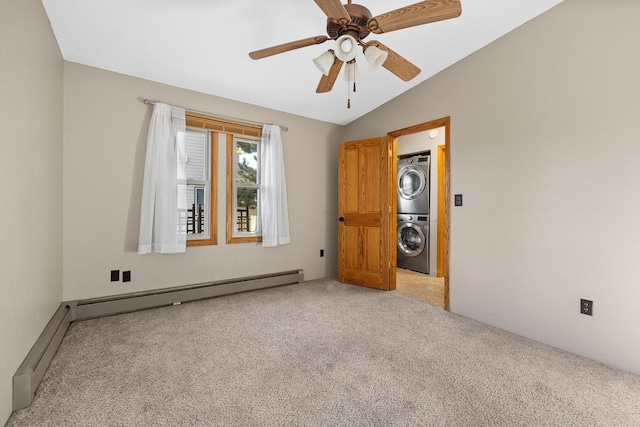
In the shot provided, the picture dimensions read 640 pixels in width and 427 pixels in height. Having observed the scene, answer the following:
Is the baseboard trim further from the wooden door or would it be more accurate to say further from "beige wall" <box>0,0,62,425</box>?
the wooden door

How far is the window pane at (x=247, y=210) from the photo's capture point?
3.62 m

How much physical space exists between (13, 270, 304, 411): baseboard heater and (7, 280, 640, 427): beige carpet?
8cm

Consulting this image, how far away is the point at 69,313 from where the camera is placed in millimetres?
2504

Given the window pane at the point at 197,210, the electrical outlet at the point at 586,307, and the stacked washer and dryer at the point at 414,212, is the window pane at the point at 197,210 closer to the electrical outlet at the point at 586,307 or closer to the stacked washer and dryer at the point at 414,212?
the stacked washer and dryer at the point at 414,212

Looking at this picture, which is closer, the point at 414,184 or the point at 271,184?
the point at 271,184

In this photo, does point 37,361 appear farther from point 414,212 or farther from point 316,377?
point 414,212

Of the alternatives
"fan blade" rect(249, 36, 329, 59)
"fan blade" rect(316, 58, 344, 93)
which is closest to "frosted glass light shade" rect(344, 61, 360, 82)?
"fan blade" rect(316, 58, 344, 93)

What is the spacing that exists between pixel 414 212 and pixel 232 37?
3618 millimetres

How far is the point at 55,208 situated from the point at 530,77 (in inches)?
160

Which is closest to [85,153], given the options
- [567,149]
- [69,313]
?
[69,313]

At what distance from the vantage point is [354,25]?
169 centimetres

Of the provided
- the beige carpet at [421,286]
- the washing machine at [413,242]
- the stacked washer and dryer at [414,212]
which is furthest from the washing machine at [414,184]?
the beige carpet at [421,286]

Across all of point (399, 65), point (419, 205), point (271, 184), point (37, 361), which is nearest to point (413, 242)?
point (419, 205)

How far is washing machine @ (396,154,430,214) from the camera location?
4.60m
